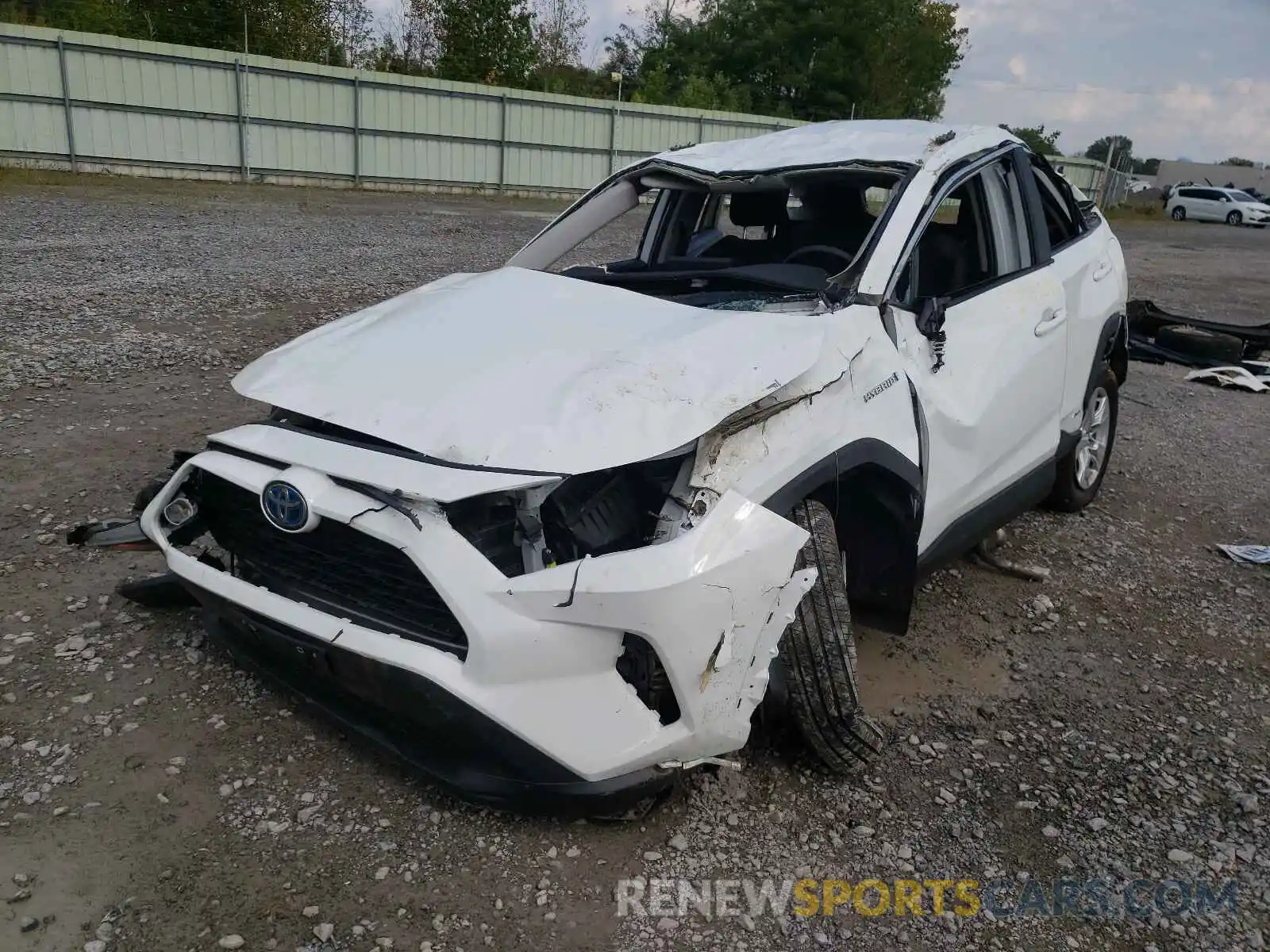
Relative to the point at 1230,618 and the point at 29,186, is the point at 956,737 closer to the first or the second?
the point at 1230,618

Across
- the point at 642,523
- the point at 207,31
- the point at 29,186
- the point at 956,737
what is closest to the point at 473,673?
the point at 642,523

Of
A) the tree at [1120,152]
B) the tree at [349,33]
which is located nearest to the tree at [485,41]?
the tree at [349,33]

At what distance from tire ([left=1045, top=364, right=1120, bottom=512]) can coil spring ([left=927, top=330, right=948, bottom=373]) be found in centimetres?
184

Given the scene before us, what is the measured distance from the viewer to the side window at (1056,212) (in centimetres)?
425

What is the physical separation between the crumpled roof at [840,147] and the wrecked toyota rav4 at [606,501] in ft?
0.11

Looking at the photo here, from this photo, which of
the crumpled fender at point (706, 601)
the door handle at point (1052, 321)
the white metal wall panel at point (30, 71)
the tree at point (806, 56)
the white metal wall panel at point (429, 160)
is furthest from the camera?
the tree at point (806, 56)

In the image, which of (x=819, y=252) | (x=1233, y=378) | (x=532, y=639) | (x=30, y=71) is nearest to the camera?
(x=532, y=639)

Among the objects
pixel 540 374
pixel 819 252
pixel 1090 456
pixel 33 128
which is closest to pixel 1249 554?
pixel 1090 456

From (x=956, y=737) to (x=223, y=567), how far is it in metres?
2.21

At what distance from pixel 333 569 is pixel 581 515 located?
24.3 inches

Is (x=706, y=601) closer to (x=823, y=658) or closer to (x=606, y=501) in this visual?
(x=606, y=501)

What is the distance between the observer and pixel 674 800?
2631 mm

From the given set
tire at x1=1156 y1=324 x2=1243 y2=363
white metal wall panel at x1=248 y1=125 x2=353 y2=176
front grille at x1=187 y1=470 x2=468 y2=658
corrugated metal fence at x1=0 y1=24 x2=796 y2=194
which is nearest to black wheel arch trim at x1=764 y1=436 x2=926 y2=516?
front grille at x1=187 y1=470 x2=468 y2=658

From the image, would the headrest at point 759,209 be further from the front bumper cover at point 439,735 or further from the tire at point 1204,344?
the tire at point 1204,344
